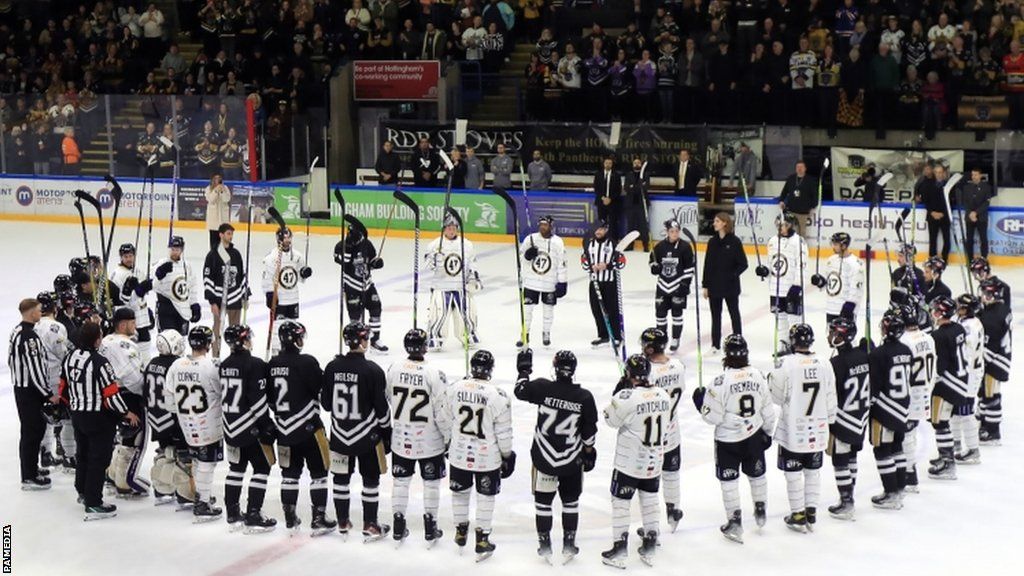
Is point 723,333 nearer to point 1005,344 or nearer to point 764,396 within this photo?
point 1005,344

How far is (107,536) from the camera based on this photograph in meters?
9.70

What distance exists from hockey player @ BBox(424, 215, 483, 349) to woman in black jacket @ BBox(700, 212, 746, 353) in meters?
2.37

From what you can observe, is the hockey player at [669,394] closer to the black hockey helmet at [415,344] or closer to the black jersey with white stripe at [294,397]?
the black hockey helmet at [415,344]

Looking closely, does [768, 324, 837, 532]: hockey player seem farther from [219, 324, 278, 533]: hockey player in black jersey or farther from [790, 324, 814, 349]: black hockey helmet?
[219, 324, 278, 533]: hockey player in black jersey

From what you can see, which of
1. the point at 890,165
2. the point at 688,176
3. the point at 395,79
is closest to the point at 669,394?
the point at 688,176

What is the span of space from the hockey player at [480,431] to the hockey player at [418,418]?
0.11 meters

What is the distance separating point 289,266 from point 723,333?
475 centimetres

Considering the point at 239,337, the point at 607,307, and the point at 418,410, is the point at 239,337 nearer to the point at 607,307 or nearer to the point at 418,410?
the point at 418,410

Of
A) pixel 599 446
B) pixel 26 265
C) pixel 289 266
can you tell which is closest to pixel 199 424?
pixel 599 446

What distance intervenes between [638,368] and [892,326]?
2053 mm

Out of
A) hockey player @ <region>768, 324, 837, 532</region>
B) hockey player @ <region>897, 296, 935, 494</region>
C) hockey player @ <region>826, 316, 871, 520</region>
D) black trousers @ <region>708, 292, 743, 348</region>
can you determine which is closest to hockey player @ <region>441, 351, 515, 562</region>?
hockey player @ <region>768, 324, 837, 532</region>

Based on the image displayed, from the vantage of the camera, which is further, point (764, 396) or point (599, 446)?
point (599, 446)

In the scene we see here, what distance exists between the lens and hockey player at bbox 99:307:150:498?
33.1ft

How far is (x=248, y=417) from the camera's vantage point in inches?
370
